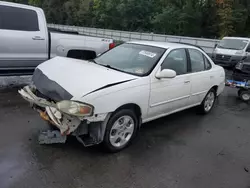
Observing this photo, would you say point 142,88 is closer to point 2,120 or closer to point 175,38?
point 2,120

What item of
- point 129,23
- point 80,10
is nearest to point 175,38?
point 129,23

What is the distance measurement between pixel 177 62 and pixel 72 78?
2.03 m

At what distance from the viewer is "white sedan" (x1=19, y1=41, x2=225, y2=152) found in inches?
122

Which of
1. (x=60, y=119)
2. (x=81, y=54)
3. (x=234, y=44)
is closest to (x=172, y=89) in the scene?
(x=60, y=119)

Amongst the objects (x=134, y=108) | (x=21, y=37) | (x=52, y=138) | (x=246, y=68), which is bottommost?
(x=52, y=138)

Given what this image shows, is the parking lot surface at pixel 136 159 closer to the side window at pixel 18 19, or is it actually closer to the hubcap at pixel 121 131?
the hubcap at pixel 121 131

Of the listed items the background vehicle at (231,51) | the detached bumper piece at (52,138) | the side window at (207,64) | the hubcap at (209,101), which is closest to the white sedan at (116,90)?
the side window at (207,64)

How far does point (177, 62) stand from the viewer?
445cm

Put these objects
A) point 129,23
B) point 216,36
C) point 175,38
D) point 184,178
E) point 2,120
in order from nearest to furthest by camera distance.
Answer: point 184,178, point 2,120, point 175,38, point 216,36, point 129,23

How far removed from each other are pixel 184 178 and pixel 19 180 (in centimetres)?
204

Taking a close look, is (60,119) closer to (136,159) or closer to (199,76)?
(136,159)

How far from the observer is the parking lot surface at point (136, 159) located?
9.68 ft

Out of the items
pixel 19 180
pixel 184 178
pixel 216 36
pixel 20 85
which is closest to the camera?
Answer: pixel 19 180

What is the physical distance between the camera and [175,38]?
714 inches
